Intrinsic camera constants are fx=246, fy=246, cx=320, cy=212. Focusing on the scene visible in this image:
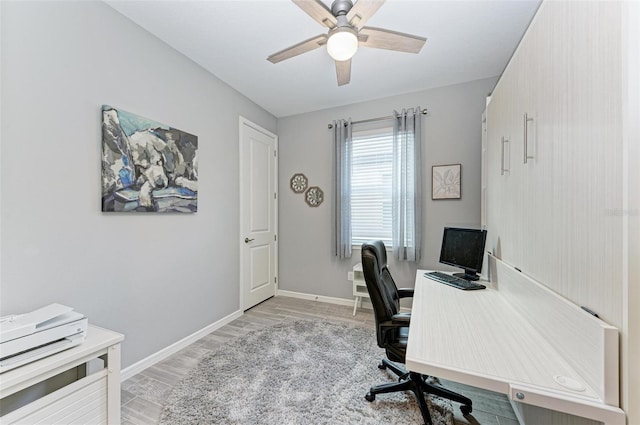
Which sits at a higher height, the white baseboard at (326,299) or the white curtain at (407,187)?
the white curtain at (407,187)

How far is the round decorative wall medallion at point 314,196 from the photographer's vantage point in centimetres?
361

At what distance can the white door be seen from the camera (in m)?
3.18

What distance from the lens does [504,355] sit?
37.3 inches

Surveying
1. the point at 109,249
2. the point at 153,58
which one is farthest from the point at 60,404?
the point at 153,58

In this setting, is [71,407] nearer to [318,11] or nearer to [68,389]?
[68,389]

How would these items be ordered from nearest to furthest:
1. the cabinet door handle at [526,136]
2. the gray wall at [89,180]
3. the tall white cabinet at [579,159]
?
1. the tall white cabinet at [579,159]
2. the cabinet door handle at [526,136]
3. the gray wall at [89,180]

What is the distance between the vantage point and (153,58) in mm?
2102

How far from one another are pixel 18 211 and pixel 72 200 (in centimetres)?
25

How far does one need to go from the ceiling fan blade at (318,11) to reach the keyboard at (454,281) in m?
2.02

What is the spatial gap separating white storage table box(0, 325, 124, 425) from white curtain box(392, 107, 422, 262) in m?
2.77

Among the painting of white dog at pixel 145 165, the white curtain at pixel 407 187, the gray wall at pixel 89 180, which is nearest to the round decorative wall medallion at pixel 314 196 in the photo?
the white curtain at pixel 407 187

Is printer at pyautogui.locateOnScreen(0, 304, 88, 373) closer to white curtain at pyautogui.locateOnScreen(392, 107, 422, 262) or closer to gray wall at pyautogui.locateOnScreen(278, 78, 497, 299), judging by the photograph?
gray wall at pyautogui.locateOnScreen(278, 78, 497, 299)

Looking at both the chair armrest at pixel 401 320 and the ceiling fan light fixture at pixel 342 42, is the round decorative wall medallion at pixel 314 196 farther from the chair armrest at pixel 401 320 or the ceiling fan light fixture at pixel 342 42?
the chair armrest at pixel 401 320

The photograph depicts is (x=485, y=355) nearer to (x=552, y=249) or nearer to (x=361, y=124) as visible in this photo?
(x=552, y=249)
